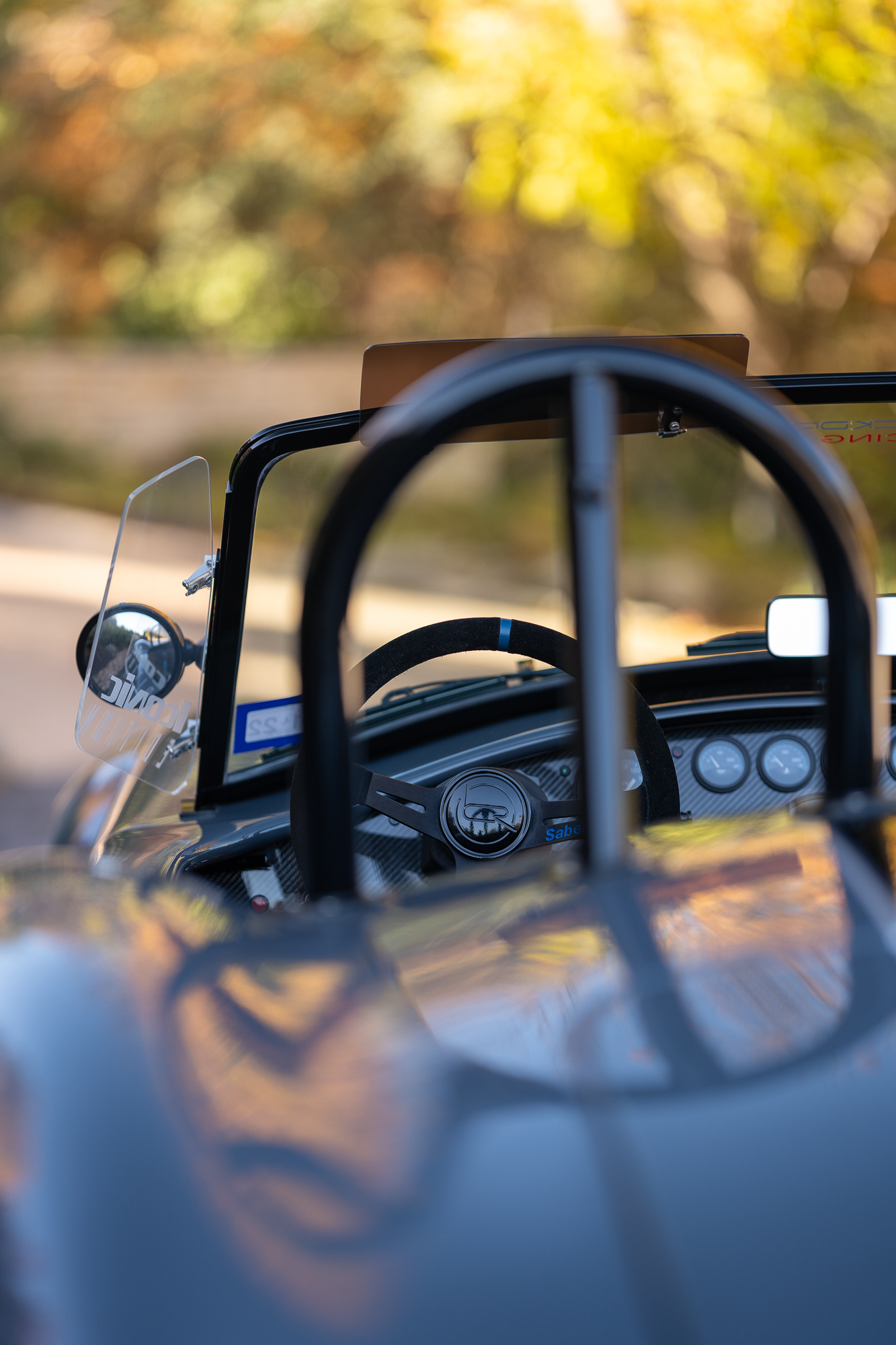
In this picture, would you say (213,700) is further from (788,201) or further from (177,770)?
(788,201)

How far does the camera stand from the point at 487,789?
7.20 feet

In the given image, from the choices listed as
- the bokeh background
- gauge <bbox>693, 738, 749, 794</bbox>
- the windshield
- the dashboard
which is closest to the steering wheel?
the dashboard

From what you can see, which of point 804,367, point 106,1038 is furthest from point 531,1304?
point 804,367

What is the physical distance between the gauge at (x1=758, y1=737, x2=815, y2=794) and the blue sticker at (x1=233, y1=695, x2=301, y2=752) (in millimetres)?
1109

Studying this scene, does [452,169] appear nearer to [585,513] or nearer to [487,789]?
[487,789]

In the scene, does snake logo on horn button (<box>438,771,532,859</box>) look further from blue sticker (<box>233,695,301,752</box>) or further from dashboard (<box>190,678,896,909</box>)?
blue sticker (<box>233,695,301,752</box>)

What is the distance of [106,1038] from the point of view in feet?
3.36

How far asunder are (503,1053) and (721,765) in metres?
1.77

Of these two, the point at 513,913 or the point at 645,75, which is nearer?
the point at 513,913

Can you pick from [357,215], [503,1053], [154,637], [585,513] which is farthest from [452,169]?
[503,1053]

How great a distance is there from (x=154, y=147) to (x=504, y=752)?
16213mm

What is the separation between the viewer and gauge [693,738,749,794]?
260 cm

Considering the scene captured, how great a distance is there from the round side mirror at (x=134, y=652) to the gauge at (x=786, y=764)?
136cm

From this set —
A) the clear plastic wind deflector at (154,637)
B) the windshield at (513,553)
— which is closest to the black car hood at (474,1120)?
the clear plastic wind deflector at (154,637)
